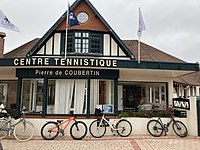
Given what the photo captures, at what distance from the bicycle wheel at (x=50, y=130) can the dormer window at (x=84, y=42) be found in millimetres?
4640

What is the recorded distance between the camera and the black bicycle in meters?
10.1

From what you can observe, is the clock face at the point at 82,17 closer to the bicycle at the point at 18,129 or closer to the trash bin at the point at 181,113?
the bicycle at the point at 18,129

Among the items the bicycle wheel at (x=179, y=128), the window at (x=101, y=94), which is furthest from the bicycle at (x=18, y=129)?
the bicycle wheel at (x=179, y=128)

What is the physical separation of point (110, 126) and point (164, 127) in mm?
2385

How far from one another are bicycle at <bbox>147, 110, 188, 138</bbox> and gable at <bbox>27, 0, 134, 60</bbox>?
3955mm

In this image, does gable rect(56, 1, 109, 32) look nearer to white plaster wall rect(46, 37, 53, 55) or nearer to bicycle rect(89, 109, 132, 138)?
white plaster wall rect(46, 37, 53, 55)

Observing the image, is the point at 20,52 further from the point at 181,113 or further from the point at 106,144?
the point at 181,113

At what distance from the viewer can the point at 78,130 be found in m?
9.48

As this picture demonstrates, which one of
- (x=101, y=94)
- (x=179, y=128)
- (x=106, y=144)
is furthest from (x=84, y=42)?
(x=179, y=128)

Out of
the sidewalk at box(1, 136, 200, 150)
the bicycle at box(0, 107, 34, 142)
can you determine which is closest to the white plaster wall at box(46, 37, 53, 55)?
the bicycle at box(0, 107, 34, 142)

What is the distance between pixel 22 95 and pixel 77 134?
348 cm

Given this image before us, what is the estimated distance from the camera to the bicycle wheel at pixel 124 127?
32.8ft

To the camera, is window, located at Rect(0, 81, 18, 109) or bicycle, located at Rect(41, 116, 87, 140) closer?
bicycle, located at Rect(41, 116, 87, 140)

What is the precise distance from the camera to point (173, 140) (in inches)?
359
